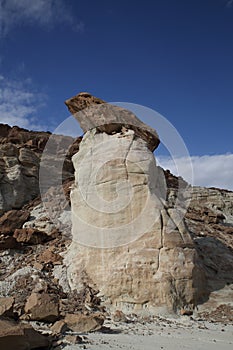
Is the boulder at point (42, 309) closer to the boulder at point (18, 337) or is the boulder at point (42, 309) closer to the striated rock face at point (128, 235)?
the boulder at point (18, 337)

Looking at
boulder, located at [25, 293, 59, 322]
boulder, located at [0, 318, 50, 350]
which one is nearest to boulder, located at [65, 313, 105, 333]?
boulder, located at [25, 293, 59, 322]

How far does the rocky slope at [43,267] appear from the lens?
8.30 m

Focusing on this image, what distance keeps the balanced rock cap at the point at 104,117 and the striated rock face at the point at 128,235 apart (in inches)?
17.6

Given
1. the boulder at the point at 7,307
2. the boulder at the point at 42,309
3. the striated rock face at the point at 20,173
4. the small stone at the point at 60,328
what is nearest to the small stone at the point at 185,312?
the boulder at the point at 42,309

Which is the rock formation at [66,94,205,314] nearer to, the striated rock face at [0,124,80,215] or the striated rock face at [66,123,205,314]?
the striated rock face at [66,123,205,314]

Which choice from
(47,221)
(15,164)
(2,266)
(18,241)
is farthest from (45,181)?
(2,266)

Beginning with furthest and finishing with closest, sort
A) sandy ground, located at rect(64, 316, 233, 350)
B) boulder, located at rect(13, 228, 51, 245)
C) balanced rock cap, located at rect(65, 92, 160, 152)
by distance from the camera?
boulder, located at rect(13, 228, 51, 245), balanced rock cap, located at rect(65, 92, 160, 152), sandy ground, located at rect(64, 316, 233, 350)

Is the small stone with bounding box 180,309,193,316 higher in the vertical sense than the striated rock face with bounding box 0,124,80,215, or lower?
lower

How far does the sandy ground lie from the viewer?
22.7 feet

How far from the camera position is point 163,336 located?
802 cm

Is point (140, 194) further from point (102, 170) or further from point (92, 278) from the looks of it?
point (92, 278)

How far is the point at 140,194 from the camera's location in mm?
12422

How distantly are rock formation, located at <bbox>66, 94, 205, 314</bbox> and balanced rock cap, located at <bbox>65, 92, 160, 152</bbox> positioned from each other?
0.04m

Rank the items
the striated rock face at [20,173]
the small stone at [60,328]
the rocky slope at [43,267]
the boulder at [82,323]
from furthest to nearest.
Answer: the striated rock face at [20,173] → the rocky slope at [43,267] → the boulder at [82,323] → the small stone at [60,328]
